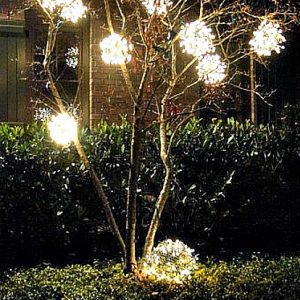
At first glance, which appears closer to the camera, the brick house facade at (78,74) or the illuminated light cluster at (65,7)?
the illuminated light cluster at (65,7)

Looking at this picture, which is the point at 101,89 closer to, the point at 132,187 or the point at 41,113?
the point at 41,113

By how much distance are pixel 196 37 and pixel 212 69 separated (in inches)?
21.6

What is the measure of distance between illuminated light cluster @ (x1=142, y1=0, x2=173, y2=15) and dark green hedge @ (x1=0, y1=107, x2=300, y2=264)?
6.66ft

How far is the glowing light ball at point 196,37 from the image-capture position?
767 centimetres

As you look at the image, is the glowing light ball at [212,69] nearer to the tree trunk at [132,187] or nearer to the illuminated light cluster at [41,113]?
the tree trunk at [132,187]

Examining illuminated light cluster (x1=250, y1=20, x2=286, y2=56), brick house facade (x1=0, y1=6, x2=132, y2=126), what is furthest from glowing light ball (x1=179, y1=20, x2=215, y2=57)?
brick house facade (x1=0, y1=6, x2=132, y2=126)

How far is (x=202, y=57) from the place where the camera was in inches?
323

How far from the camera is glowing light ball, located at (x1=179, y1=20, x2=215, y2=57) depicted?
25.2 ft

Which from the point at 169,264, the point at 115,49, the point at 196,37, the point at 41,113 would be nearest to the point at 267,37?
the point at 196,37

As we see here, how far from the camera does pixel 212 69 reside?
8055mm

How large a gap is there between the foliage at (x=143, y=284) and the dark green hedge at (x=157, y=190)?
0.80 meters

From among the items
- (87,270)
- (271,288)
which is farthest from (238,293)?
(87,270)

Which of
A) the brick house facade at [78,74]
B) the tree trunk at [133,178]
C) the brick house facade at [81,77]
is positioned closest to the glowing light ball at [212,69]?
the tree trunk at [133,178]

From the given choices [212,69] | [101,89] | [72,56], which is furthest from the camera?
[72,56]
